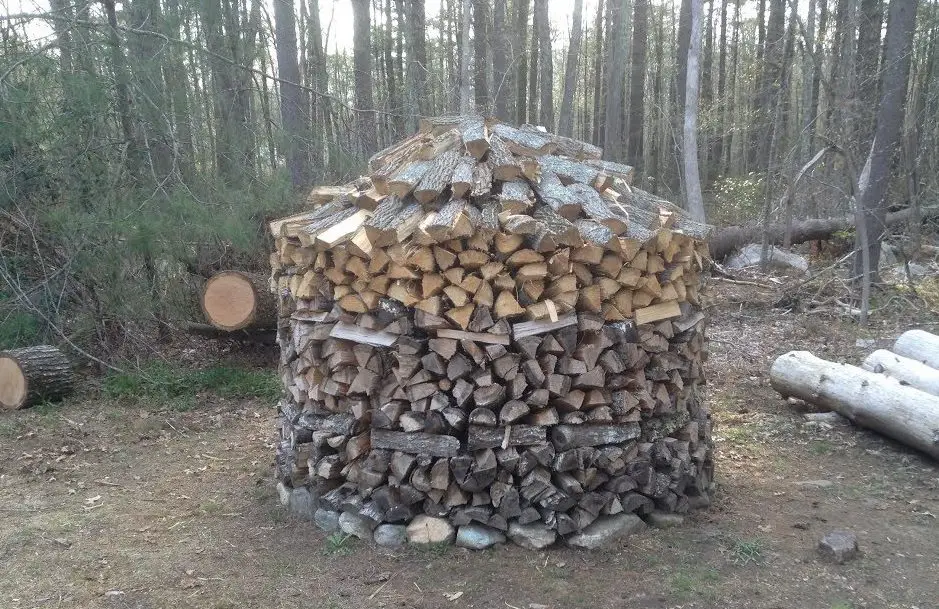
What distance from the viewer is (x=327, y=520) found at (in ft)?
12.1

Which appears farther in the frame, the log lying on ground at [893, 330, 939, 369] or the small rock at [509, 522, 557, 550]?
the log lying on ground at [893, 330, 939, 369]

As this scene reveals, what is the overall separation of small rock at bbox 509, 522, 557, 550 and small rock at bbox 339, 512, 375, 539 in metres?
0.76

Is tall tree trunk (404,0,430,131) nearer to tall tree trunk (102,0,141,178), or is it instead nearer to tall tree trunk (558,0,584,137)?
tall tree trunk (558,0,584,137)

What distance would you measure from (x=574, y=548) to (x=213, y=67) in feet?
22.4

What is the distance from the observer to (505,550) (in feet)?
11.0

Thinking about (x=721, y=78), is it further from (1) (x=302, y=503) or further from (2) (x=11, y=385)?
(1) (x=302, y=503)

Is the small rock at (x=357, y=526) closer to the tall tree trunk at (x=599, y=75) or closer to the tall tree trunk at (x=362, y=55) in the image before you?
the tall tree trunk at (x=362, y=55)

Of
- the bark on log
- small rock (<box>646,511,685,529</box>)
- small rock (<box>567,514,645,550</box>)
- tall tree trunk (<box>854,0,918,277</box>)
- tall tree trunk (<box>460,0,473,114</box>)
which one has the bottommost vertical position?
small rock (<box>646,511,685,529</box>)

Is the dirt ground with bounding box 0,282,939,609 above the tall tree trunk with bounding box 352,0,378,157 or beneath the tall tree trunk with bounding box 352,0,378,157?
beneath

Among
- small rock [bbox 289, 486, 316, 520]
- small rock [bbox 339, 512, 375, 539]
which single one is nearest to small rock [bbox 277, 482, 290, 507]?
small rock [bbox 289, 486, 316, 520]

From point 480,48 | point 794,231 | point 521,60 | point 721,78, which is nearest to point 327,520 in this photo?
point 794,231

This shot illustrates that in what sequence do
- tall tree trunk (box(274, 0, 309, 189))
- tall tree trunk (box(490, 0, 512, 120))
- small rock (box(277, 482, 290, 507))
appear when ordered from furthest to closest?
1. tall tree trunk (box(490, 0, 512, 120))
2. tall tree trunk (box(274, 0, 309, 189))
3. small rock (box(277, 482, 290, 507))

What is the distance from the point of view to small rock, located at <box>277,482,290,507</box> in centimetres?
399

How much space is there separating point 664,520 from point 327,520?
1.85m
